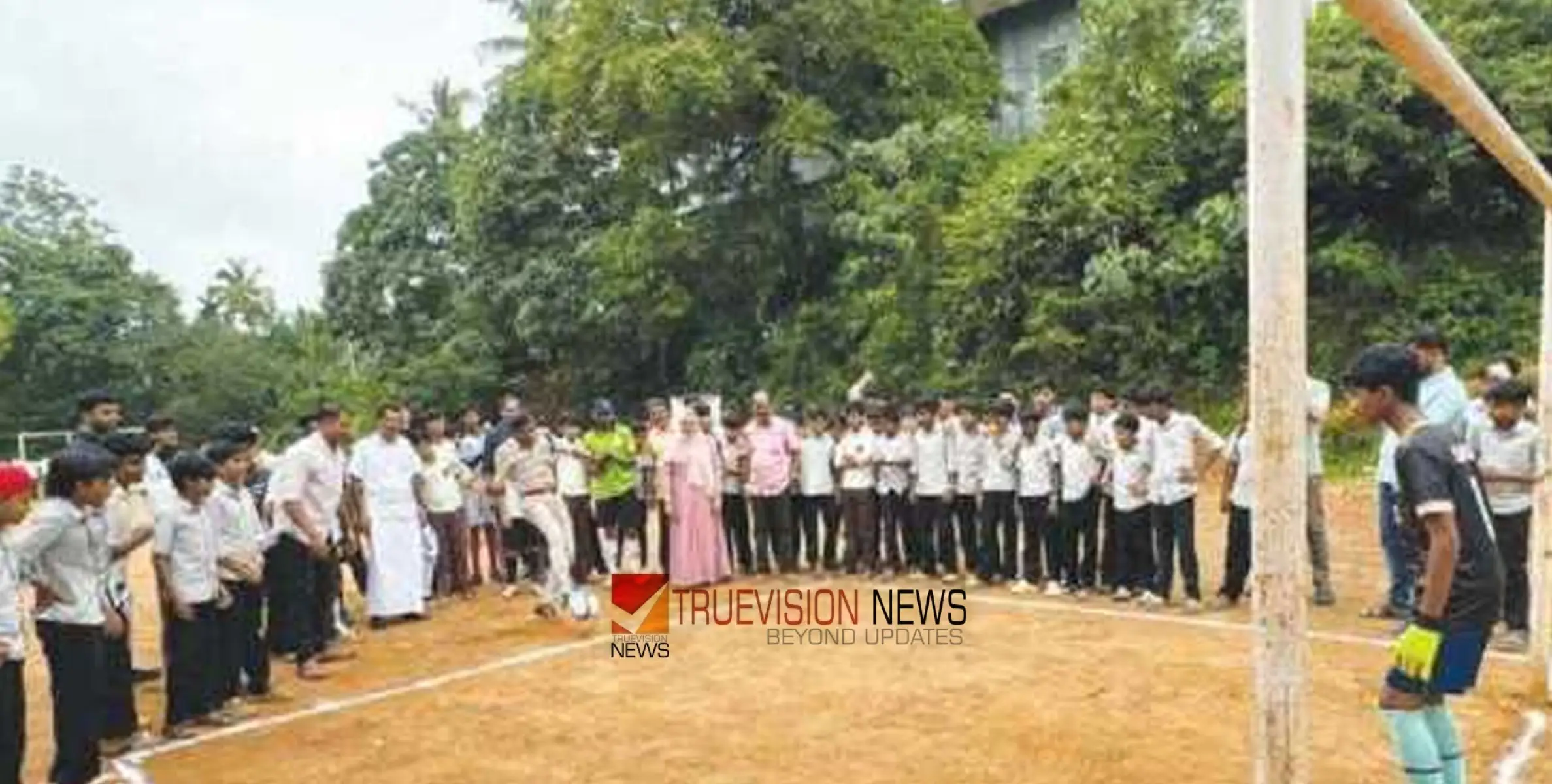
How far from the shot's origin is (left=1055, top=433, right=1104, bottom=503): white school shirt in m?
10.9

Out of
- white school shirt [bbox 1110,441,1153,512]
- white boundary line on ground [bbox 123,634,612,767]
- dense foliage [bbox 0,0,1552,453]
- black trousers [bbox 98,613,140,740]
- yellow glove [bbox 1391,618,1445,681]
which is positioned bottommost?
white boundary line on ground [bbox 123,634,612,767]

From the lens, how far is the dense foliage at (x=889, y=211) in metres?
17.2

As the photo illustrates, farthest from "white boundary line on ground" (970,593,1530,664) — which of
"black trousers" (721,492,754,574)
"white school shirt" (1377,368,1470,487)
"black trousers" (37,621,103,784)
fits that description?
"black trousers" (37,621,103,784)

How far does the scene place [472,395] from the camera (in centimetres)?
2791

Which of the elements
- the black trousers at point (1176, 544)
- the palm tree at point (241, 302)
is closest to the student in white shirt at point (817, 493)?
the black trousers at point (1176, 544)

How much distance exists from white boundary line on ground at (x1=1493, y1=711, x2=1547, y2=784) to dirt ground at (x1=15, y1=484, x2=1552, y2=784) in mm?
60

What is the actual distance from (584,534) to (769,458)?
193cm

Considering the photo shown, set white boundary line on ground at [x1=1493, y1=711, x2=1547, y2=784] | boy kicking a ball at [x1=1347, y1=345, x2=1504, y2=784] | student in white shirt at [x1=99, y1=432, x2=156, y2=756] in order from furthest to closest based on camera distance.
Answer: student in white shirt at [x1=99, y1=432, x2=156, y2=756] → white boundary line on ground at [x1=1493, y1=711, x2=1547, y2=784] → boy kicking a ball at [x1=1347, y1=345, x2=1504, y2=784]

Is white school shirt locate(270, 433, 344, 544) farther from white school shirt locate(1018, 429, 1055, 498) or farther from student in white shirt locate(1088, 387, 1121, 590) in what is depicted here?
student in white shirt locate(1088, 387, 1121, 590)

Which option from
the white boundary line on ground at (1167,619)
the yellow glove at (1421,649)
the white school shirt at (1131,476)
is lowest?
the white boundary line on ground at (1167,619)

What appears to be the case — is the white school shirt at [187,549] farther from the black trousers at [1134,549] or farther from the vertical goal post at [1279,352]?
the black trousers at [1134,549]

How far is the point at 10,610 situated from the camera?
597 centimetres

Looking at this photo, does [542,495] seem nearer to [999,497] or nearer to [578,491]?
[578,491]

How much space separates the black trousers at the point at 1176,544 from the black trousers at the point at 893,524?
8.43ft
